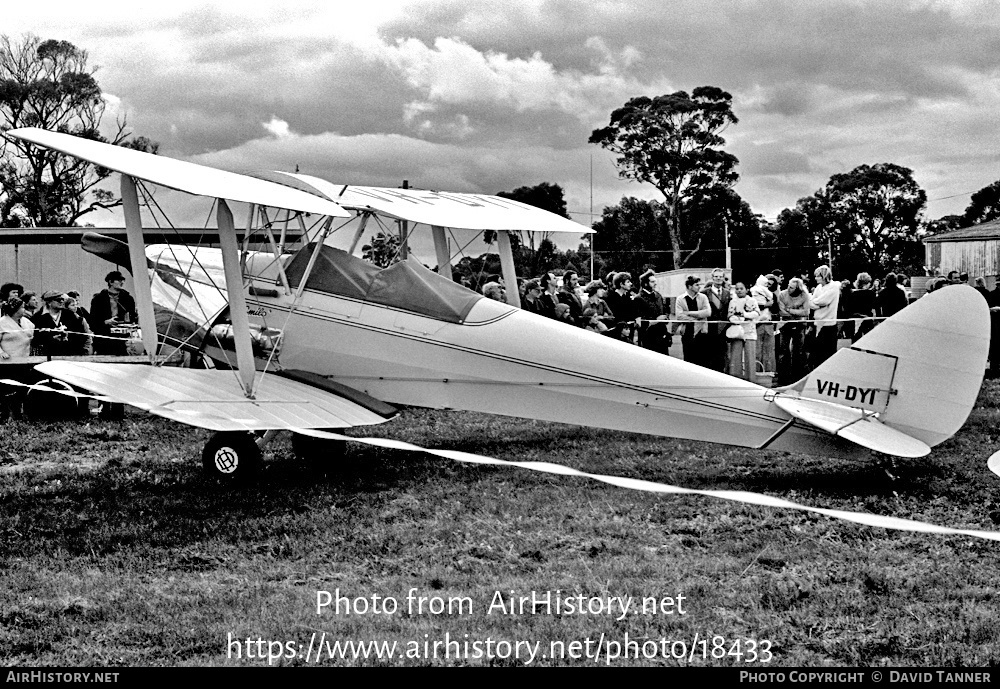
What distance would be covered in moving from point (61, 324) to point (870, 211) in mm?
61765

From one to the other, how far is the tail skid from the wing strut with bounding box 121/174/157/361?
4710 mm

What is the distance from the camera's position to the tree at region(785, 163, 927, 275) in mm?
64062

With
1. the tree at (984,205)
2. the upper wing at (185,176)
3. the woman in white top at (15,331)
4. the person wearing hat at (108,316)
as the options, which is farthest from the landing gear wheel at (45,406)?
the tree at (984,205)

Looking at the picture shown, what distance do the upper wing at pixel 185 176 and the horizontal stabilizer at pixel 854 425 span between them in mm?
3662

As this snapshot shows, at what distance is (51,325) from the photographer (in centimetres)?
1172

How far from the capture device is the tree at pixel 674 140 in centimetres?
5353

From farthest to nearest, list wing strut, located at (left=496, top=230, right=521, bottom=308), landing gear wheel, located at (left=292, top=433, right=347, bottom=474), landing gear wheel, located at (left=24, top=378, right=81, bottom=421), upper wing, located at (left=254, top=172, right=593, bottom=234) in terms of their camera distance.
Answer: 1. landing gear wheel, located at (left=24, top=378, right=81, bottom=421)
2. wing strut, located at (left=496, top=230, right=521, bottom=308)
3. upper wing, located at (left=254, top=172, right=593, bottom=234)
4. landing gear wheel, located at (left=292, top=433, right=347, bottom=474)

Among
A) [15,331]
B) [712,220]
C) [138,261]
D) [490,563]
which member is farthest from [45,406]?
[712,220]

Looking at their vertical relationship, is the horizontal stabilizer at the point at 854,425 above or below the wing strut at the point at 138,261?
below

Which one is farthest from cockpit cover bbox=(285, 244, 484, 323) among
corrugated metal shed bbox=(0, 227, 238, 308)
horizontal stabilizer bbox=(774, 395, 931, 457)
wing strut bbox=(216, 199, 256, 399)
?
corrugated metal shed bbox=(0, 227, 238, 308)

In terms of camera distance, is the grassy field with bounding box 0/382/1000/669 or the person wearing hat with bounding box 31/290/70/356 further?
the person wearing hat with bounding box 31/290/70/356

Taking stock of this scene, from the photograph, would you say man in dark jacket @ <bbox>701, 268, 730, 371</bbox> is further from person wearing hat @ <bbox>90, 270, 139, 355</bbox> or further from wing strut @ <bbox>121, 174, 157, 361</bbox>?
person wearing hat @ <bbox>90, 270, 139, 355</bbox>

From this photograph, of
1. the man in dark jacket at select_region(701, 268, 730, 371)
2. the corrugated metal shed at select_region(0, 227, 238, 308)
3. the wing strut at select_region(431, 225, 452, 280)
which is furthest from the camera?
the corrugated metal shed at select_region(0, 227, 238, 308)

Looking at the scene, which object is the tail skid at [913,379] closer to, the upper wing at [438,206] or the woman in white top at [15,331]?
the upper wing at [438,206]
